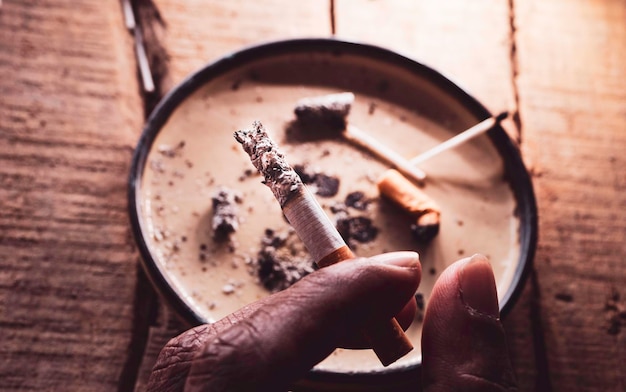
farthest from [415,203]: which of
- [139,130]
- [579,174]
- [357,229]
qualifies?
[139,130]

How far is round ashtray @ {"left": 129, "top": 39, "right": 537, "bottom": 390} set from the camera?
0.96 metres

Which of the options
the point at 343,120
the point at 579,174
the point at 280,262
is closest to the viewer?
the point at 280,262

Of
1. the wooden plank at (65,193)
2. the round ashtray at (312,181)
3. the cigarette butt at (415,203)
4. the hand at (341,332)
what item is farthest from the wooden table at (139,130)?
the hand at (341,332)

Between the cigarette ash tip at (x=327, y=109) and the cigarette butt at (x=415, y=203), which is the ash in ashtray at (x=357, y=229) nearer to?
the cigarette butt at (x=415, y=203)

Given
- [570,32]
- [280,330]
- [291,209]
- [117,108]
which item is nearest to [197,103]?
[117,108]

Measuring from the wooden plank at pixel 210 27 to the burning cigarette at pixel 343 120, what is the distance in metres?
0.23

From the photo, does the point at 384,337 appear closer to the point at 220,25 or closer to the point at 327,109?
the point at 327,109

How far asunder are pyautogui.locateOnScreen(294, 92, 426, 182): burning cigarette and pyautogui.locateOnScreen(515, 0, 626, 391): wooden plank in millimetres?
347

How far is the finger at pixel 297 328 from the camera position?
55 cm

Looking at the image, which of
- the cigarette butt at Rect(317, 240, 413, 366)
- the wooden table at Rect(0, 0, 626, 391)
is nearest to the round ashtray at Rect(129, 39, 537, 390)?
the wooden table at Rect(0, 0, 626, 391)

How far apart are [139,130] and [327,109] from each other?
42 cm

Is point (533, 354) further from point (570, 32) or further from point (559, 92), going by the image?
point (570, 32)

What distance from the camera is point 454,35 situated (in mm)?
1350

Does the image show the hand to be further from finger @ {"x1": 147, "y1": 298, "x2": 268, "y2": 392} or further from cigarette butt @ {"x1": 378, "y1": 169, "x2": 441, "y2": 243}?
cigarette butt @ {"x1": 378, "y1": 169, "x2": 441, "y2": 243}
